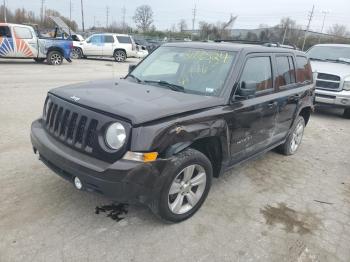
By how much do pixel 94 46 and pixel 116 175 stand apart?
67.9 feet

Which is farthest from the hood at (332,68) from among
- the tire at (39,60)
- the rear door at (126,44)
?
the rear door at (126,44)

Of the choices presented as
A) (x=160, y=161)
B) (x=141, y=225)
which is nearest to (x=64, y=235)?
(x=141, y=225)

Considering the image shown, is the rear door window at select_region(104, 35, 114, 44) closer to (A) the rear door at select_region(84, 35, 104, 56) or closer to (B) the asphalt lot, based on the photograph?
(A) the rear door at select_region(84, 35, 104, 56)

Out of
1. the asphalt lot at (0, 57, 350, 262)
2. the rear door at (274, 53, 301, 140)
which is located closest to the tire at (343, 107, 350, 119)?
the asphalt lot at (0, 57, 350, 262)

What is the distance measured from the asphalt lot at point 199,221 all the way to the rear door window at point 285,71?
4.48 ft

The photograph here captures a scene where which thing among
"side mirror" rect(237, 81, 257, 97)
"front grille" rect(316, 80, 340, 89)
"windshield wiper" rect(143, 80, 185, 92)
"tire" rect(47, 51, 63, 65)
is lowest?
"tire" rect(47, 51, 63, 65)

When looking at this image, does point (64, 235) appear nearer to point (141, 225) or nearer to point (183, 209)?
point (141, 225)

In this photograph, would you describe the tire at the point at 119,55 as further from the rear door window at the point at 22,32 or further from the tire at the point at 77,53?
the rear door window at the point at 22,32

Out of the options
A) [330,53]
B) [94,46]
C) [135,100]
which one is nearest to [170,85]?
[135,100]

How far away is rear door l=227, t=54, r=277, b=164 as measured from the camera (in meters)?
3.80

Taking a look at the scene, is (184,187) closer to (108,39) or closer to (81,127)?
(81,127)

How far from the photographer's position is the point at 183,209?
11.4 ft

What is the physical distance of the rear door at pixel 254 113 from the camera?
3.80 meters

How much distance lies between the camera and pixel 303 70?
5598mm
